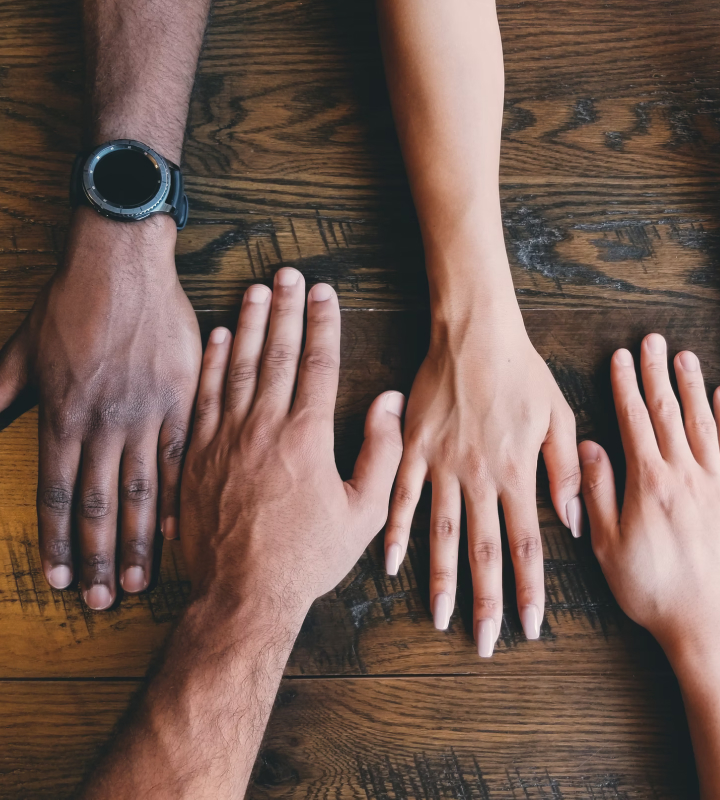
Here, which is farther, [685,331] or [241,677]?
[685,331]

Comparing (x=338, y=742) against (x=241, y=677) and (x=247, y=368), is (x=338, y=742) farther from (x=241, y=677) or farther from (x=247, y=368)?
(x=247, y=368)

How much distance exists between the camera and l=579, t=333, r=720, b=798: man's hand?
82 centimetres

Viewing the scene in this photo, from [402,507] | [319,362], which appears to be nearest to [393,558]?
[402,507]

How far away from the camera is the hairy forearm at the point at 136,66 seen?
86cm

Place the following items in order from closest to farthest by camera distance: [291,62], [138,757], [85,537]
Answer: [138,757] < [85,537] < [291,62]

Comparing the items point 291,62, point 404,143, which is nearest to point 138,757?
point 404,143

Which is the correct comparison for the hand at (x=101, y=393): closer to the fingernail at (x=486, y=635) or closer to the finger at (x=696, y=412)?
the fingernail at (x=486, y=635)

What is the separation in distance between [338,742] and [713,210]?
3.34ft

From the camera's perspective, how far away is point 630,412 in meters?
0.88

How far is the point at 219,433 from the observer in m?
0.86

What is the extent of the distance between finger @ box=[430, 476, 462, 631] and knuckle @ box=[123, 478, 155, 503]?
43cm

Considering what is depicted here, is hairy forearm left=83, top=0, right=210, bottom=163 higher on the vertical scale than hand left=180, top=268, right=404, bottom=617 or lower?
higher

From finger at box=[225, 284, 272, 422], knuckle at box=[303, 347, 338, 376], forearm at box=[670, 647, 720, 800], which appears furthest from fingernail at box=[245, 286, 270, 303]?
forearm at box=[670, 647, 720, 800]

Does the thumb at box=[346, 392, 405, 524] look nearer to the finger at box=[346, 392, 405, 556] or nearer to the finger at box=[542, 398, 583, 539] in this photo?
the finger at box=[346, 392, 405, 556]
